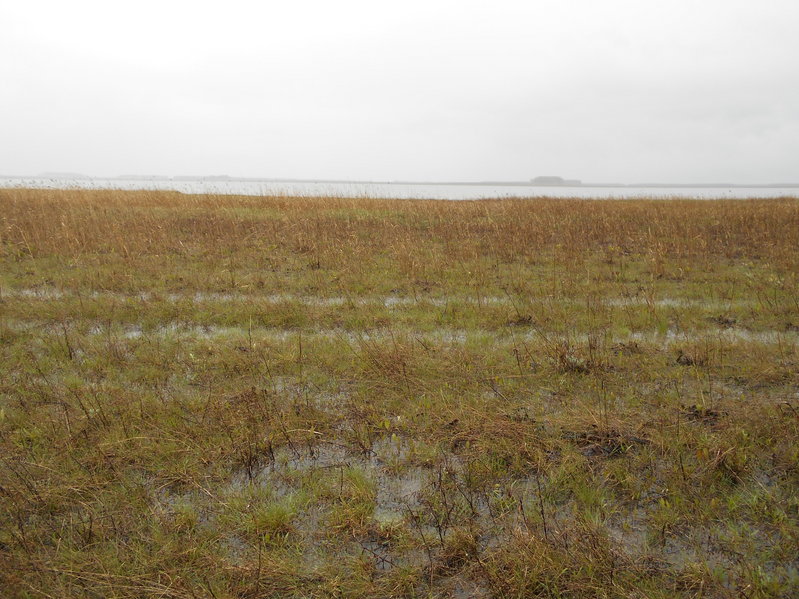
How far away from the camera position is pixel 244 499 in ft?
10.3

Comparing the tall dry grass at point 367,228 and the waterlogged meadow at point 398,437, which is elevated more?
the tall dry grass at point 367,228

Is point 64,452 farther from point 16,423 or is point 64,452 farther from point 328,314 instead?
point 328,314

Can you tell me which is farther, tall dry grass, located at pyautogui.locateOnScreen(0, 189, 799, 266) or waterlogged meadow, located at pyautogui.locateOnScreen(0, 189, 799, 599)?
tall dry grass, located at pyautogui.locateOnScreen(0, 189, 799, 266)

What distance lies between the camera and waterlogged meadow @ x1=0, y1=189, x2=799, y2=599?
2602 millimetres

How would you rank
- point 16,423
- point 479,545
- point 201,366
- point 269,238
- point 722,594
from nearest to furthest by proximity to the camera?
1. point 722,594
2. point 479,545
3. point 16,423
4. point 201,366
5. point 269,238

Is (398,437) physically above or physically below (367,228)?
below

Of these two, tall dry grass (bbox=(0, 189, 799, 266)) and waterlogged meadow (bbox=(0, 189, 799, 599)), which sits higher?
tall dry grass (bbox=(0, 189, 799, 266))

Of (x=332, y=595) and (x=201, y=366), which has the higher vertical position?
(x=201, y=366)

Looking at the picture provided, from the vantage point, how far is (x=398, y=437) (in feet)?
12.8

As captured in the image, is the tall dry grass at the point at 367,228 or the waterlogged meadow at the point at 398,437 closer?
the waterlogged meadow at the point at 398,437

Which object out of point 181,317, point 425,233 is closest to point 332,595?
point 181,317

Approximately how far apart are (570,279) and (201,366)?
6.53m

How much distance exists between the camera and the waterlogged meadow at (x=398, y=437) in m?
2.60

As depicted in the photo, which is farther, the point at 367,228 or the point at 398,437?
the point at 367,228
